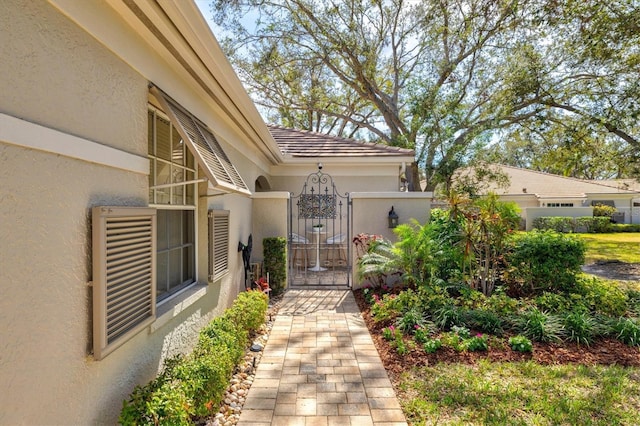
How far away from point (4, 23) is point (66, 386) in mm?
2426

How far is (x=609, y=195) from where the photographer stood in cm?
3228

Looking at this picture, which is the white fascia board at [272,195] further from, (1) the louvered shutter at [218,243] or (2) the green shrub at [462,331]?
(2) the green shrub at [462,331]

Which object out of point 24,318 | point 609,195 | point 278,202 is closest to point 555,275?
point 278,202

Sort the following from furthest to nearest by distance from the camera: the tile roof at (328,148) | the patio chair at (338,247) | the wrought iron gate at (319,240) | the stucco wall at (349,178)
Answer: the stucco wall at (349,178) < the tile roof at (328,148) < the patio chair at (338,247) < the wrought iron gate at (319,240)

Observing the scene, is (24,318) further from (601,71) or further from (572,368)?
(601,71)

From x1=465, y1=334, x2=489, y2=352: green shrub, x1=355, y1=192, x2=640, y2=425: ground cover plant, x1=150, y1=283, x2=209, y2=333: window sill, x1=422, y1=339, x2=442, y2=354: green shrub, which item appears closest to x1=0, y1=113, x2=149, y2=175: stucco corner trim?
x1=150, y1=283, x2=209, y2=333: window sill

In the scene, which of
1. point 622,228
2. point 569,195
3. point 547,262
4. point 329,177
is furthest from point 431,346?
point 569,195

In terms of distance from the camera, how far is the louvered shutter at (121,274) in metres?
2.62

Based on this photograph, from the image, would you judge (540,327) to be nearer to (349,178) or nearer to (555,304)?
(555,304)

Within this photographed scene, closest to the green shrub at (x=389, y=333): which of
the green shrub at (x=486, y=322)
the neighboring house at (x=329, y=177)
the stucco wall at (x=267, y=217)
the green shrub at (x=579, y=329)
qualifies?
the green shrub at (x=486, y=322)

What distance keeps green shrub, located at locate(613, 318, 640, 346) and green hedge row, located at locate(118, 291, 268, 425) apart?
6581 millimetres

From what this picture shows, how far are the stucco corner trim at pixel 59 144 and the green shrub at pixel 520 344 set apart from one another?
6.25 meters

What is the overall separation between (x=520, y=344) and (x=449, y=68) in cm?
1719

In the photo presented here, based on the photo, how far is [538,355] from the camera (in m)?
5.32
